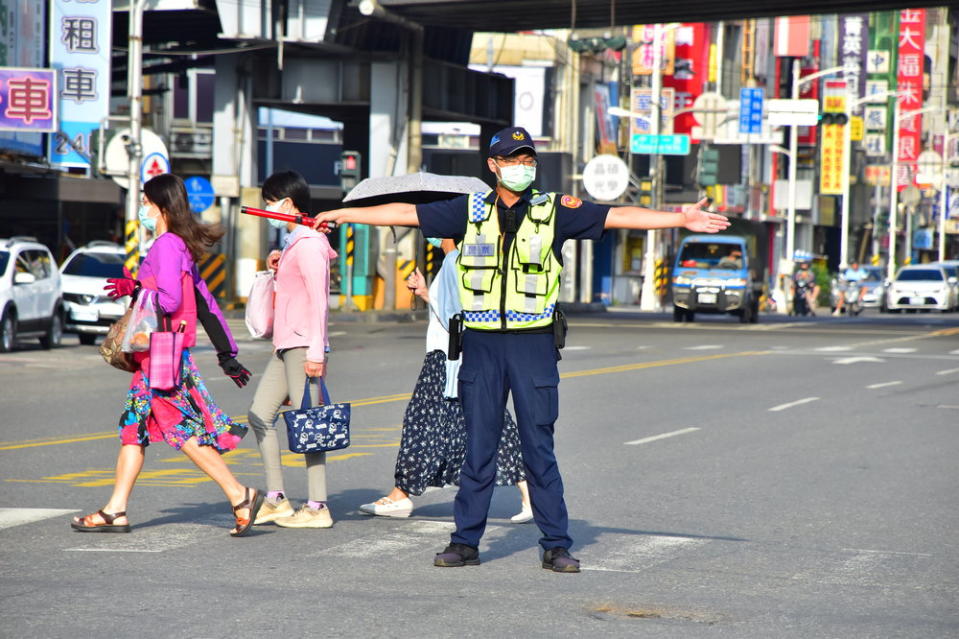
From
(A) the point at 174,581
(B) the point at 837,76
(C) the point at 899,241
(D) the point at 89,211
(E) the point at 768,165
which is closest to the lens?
(A) the point at 174,581

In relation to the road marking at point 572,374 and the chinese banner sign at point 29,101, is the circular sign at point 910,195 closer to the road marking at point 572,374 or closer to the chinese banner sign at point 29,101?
the road marking at point 572,374

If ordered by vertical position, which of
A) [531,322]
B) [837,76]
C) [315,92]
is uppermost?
[837,76]

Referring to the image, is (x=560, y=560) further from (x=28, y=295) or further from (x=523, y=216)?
(x=28, y=295)

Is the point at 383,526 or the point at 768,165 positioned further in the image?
the point at 768,165

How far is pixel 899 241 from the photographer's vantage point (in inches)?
4328

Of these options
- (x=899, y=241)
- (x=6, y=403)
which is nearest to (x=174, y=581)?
(x=6, y=403)

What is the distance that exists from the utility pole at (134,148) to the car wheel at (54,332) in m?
1.34

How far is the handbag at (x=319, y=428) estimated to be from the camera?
28.0ft

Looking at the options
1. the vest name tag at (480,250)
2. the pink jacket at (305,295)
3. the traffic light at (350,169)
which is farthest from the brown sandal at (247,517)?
the traffic light at (350,169)

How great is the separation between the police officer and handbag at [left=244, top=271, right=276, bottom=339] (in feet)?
4.71

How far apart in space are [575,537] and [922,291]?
49464 mm

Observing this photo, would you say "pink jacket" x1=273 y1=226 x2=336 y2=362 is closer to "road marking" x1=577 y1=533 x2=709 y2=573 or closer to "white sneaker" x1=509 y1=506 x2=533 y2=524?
"white sneaker" x1=509 y1=506 x2=533 y2=524

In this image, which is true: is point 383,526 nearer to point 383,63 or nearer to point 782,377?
point 782,377

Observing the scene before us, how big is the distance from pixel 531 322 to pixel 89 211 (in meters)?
40.8
